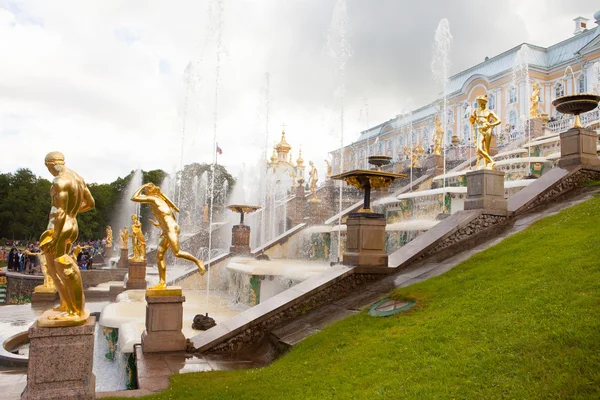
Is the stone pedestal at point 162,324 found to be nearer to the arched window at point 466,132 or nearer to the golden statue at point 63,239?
the golden statue at point 63,239

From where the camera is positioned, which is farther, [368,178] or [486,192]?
[486,192]

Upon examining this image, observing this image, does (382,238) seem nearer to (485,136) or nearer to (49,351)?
(485,136)

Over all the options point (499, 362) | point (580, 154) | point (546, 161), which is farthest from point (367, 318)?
point (546, 161)

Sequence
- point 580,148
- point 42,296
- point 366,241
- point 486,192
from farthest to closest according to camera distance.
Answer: point 42,296, point 580,148, point 486,192, point 366,241

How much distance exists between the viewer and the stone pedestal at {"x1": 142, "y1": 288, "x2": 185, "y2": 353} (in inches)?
333

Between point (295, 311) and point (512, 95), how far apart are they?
162ft

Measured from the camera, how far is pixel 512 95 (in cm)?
5138

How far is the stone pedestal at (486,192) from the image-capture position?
11617 millimetres

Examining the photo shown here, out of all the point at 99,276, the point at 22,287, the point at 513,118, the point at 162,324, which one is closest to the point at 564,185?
the point at 162,324

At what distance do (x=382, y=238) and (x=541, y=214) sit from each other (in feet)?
12.6

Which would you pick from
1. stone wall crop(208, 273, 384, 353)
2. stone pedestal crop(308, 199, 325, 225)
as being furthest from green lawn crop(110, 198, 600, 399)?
stone pedestal crop(308, 199, 325, 225)

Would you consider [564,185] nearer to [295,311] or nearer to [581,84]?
[295,311]

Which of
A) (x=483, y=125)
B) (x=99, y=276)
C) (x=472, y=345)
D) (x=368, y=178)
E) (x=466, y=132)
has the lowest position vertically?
(x=99, y=276)

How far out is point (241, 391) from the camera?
5898mm
